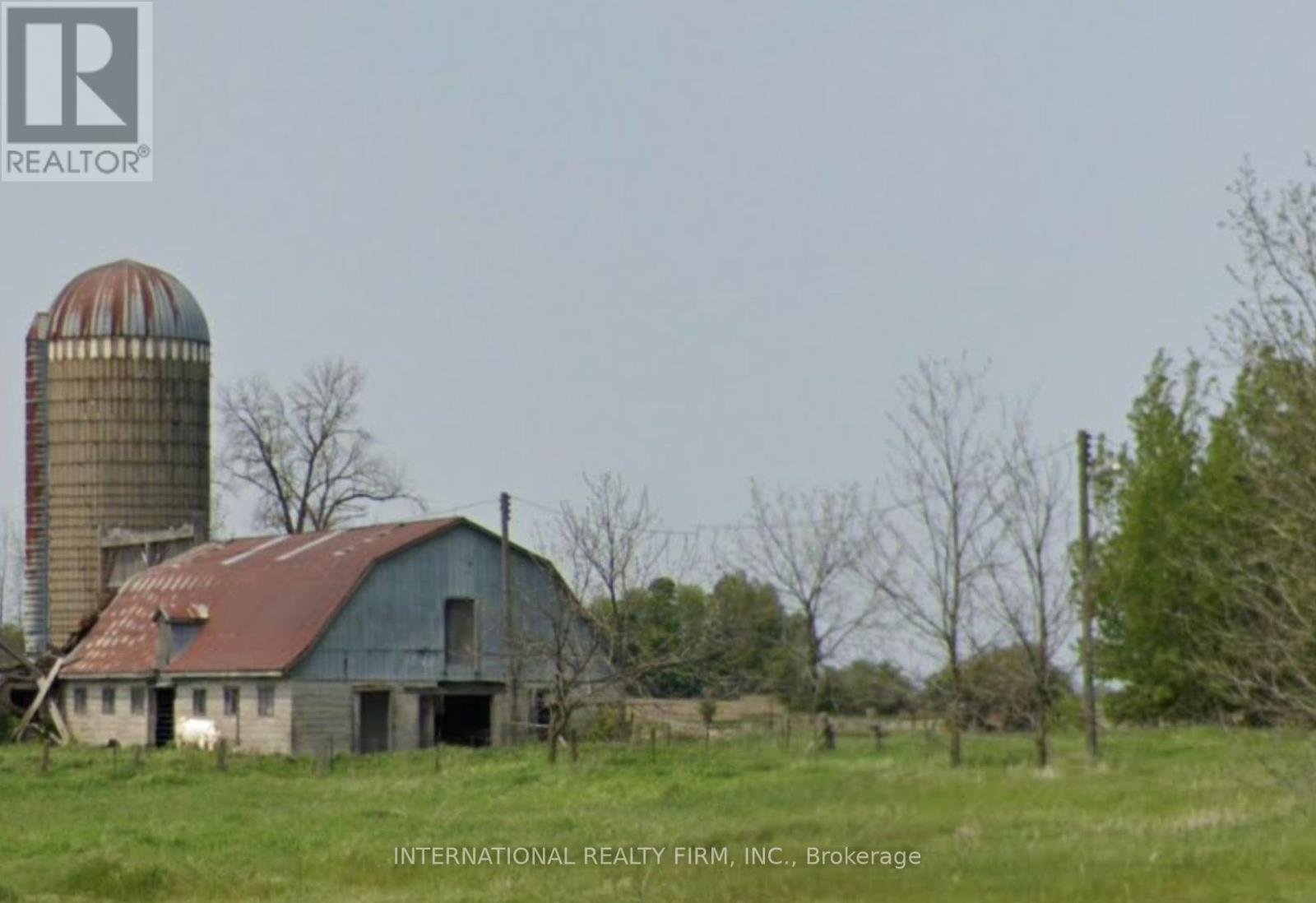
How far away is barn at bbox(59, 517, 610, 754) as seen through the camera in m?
48.0

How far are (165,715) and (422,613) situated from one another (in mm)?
7086

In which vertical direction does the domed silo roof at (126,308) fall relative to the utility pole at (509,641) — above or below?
above

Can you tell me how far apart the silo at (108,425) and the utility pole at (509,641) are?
1391 cm

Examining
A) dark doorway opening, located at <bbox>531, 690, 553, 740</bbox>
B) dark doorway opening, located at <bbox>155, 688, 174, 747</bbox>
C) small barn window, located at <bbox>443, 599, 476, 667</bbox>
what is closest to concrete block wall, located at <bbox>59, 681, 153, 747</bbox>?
dark doorway opening, located at <bbox>155, 688, 174, 747</bbox>

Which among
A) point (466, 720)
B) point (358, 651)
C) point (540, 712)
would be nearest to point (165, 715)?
point (358, 651)

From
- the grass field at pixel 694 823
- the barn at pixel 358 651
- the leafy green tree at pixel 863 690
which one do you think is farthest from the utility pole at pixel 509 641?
the leafy green tree at pixel 863 690

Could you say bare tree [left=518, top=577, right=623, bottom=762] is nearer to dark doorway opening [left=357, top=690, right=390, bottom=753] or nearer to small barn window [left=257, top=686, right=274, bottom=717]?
dark doorway opening [left=357, top=690, right=390, bottom=753]

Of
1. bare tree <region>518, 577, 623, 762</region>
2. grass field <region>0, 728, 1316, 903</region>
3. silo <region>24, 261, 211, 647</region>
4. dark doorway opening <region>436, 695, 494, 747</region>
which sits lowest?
grass field <region>0, 728, 1316, 903</region>

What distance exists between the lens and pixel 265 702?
1897 inches

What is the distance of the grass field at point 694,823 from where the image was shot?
1989cm

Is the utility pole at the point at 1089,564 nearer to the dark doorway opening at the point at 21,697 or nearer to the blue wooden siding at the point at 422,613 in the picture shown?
the blue wooden siding at the point at 422,613

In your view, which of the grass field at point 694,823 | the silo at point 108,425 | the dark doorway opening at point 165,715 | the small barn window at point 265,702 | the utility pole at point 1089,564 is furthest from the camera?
the silo at point 108,425

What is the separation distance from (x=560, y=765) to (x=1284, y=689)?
52.0ft

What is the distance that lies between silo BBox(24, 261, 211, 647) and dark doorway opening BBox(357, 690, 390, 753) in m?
13.1
